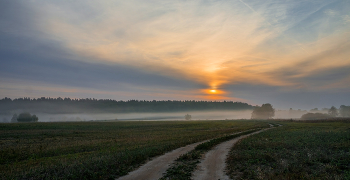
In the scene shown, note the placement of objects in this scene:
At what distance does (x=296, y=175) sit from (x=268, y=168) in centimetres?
227

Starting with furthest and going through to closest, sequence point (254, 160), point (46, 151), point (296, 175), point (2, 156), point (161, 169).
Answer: point (46, 151) < point (2, 156) < point (254, 160) < point (161, 169) < point (296, 175)

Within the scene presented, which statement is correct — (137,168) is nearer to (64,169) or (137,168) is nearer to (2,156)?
(64,169)

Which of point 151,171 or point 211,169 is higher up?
point 211,169

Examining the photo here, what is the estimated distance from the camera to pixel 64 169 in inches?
577

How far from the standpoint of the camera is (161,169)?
594 inches

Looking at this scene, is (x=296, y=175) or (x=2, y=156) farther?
(x=2, y=156)

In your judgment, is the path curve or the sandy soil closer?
the path curve

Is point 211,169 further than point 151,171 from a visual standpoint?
Yes

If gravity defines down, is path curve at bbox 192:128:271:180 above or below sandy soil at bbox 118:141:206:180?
above

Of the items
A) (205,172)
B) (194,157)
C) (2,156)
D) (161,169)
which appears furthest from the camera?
(2,156)

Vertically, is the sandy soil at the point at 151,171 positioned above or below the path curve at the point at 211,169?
below

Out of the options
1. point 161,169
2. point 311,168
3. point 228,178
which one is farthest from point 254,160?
point 161,169

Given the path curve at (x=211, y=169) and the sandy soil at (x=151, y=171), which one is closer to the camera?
the path curve at (x=211, y=169)

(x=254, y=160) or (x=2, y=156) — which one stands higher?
(x=254, y=160)
